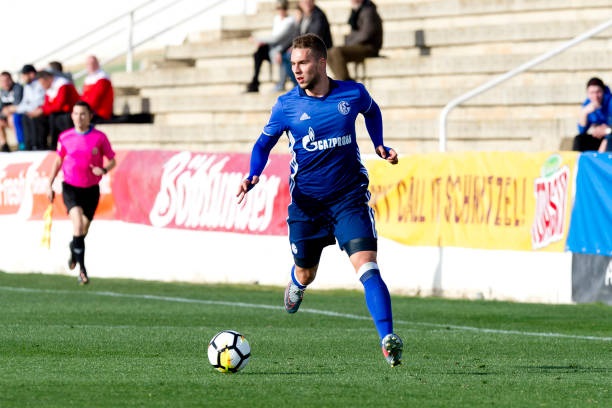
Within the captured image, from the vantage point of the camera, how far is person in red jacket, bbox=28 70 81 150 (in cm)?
2648

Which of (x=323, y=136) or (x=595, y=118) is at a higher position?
(x=323, y=136)

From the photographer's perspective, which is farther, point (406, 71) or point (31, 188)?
point (406, 71)

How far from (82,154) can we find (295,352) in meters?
8.95

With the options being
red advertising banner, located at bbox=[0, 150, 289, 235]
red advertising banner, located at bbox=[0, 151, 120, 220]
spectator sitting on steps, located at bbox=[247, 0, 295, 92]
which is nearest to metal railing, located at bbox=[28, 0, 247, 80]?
spectator sitting on steps, located at bbox=[247, 0, 295, 92]

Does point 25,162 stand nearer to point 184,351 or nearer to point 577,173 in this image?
point 577,173

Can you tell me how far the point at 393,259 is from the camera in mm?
18531

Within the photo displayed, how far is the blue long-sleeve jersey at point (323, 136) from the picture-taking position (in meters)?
10.3

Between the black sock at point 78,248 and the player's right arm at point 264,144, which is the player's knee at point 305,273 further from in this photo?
the black sock at point 78,248

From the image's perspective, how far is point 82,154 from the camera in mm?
19453

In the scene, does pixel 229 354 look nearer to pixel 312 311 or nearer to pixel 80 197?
pixel 312 311

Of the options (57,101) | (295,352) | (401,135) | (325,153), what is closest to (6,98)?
(57,101)

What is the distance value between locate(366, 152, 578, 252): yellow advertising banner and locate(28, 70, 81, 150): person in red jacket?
355 inches

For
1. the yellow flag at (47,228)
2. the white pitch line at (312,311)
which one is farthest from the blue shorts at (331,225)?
the yellow flag at (47,228)

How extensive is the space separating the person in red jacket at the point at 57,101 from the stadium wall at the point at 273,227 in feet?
8.30
